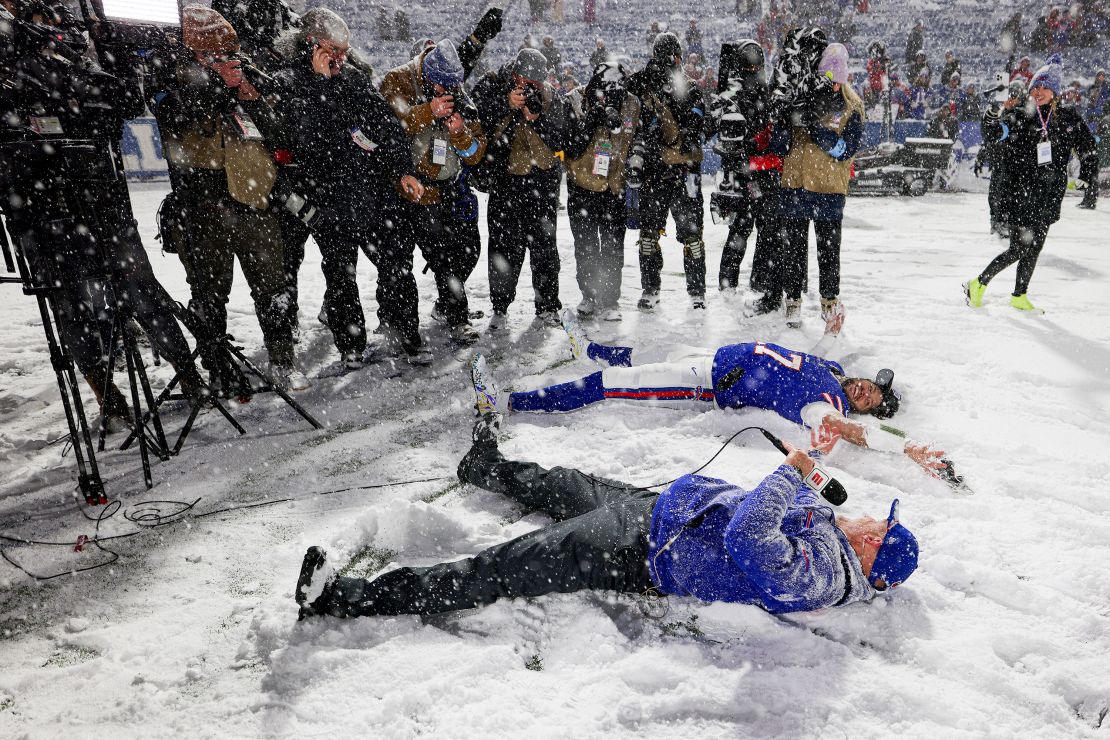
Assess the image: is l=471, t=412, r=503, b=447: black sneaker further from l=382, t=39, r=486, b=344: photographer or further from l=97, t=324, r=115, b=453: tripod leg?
l=97, t=324, r=115, b=453: tripod leg

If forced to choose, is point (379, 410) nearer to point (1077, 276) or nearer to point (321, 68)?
point (321, 68)

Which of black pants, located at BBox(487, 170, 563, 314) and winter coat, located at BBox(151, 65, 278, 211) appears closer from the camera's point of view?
winter coat, located at BBox(151, 65, 278, 211)

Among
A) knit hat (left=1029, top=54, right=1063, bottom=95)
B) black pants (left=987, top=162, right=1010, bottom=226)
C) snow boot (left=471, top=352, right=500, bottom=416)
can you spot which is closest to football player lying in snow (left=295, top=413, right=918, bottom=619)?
snow boot (left=471, top=352, right=500, bottom=416)

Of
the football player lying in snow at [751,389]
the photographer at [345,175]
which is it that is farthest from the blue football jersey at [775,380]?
the photographer at [345,175]

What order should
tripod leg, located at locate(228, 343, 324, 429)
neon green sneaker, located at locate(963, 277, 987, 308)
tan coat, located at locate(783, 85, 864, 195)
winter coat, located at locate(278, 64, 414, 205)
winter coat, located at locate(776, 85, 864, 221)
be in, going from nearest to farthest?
1. tripod leg, located at locate(228, 343, 324, 429)
2. winter coat, located at locate(278, 64, 414, 205)
3. winter coat, located at locate(776, 85, 864, 221)
4. tan coat, located at locate(783, 85, 864, 195)
5. neon green sneaker, located at locate(963, 277, 987, 308)

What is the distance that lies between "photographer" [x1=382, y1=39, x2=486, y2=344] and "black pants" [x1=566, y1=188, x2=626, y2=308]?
90 cm

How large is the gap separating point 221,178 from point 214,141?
213mm

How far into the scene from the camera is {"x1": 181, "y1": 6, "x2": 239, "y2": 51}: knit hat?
11.9 ft

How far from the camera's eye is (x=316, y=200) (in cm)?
428

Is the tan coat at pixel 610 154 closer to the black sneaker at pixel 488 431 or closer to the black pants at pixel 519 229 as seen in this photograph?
the black pants at pixel 519 229

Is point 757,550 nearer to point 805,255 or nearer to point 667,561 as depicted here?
point 667,561

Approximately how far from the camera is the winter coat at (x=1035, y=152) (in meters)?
5.25

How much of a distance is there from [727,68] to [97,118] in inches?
169

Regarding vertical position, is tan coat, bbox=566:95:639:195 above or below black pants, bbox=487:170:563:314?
above
